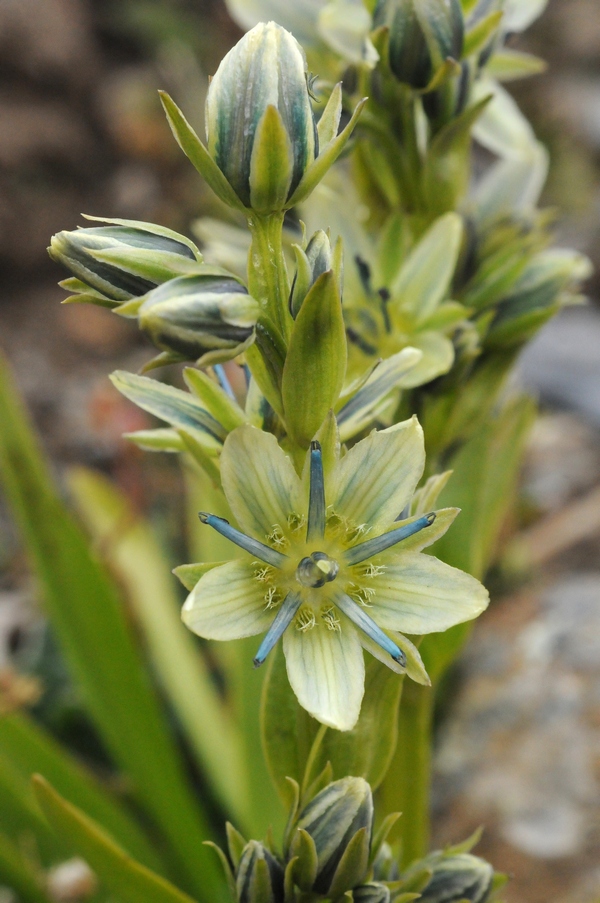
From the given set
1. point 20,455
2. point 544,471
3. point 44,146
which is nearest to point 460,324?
point 20,455

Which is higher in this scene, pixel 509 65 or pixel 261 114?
pixel 509 65

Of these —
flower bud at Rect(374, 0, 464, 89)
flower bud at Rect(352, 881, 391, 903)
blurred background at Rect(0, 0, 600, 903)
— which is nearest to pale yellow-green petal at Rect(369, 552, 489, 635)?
flower bud at Rect(352, 881, 391, 903)

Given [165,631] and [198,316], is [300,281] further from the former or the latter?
[165,631]

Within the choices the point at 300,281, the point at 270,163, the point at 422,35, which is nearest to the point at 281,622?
the point at 300,281

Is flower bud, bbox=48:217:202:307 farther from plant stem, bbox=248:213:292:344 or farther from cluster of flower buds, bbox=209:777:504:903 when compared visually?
cluster of flower buds, bbox=209:777:504:903

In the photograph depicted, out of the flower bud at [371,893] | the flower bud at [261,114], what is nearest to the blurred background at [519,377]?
the flower bud at [371,893]

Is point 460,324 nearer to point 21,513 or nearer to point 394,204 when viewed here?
point 394,204
